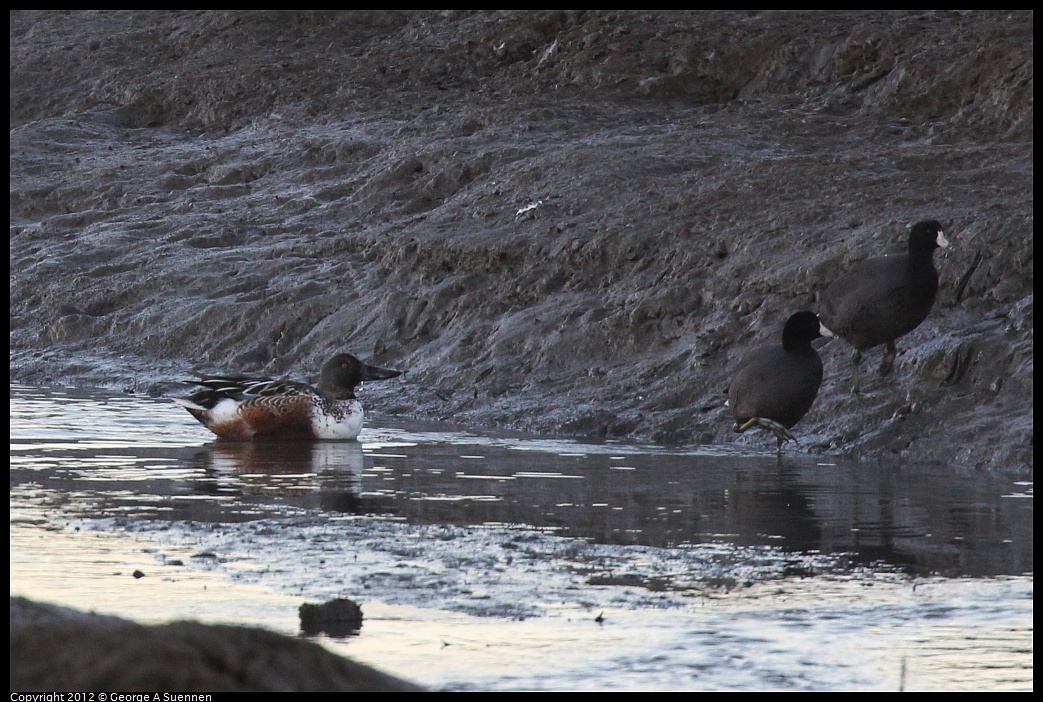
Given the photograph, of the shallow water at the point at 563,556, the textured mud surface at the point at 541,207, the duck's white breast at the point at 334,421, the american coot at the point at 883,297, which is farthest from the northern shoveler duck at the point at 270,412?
the american coot at the point at 883,297

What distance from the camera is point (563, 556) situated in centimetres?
711

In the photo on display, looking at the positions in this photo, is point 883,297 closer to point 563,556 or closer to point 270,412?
point 270,412

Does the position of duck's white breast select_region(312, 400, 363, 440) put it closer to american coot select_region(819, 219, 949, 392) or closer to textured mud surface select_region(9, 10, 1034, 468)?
textured mud surface select_region(9, 10, 1034, 468)

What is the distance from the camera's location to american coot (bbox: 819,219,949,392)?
11.7 m

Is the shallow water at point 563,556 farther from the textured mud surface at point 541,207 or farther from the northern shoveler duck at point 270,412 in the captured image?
the textured mud surface at point 541,207

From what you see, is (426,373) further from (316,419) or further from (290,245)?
(290,245)

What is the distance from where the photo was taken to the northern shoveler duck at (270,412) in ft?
37.4

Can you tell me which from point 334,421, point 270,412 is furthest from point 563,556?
point 270,412

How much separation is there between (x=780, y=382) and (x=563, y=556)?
4.27 meters

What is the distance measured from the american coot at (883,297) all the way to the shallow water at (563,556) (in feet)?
3.61
